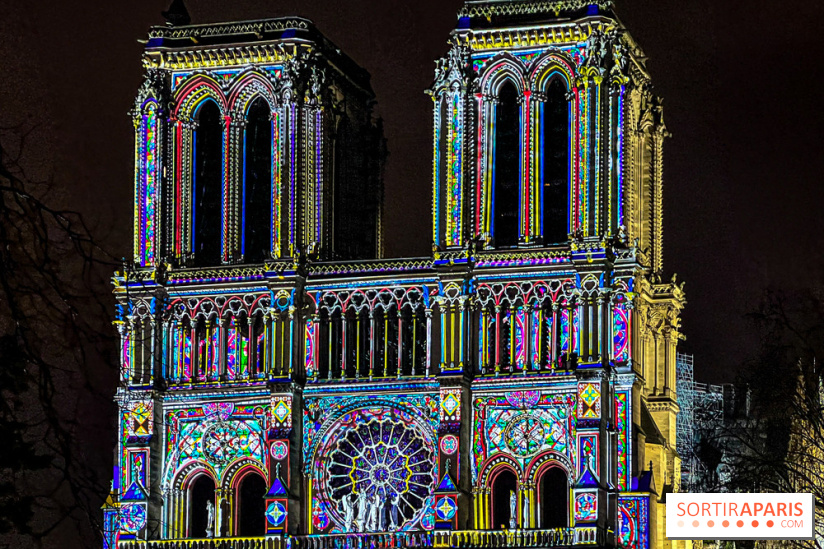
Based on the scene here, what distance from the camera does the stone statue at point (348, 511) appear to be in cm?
7206

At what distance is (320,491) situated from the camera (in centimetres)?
7275

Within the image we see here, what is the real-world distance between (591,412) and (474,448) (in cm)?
355

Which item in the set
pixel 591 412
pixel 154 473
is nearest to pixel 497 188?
pixel 591 412

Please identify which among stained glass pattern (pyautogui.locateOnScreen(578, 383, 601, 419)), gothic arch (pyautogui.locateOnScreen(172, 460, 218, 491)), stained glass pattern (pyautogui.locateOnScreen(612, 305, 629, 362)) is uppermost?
stained glass pattern (pyautogui.locateOnScreen(612, 305, 629, 362))

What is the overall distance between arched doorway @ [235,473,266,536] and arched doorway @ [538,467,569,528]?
8056 millimetres

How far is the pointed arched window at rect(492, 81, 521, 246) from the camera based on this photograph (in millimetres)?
71875

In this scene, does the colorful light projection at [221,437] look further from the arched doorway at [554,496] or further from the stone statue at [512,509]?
the arched doorway at [554,496]

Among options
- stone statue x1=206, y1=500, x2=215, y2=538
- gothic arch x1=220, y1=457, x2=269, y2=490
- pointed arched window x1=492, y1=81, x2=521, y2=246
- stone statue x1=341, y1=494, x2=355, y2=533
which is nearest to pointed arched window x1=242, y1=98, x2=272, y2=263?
gothic arch x1=220, y1=457, x2=269, y2=490

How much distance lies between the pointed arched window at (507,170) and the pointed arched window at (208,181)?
317 inches

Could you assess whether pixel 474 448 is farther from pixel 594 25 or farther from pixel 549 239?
pixel 594 25

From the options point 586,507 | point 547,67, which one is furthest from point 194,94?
point 586,507

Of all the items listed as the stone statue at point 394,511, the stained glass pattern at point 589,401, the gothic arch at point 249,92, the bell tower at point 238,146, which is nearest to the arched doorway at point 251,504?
the stone statue at point 394,511

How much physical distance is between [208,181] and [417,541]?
12245mm

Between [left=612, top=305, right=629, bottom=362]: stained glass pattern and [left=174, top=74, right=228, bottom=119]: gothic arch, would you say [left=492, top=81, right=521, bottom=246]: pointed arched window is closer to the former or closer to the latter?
[left=612, top=305, right=629, bottom=362]: stained glass pattern
